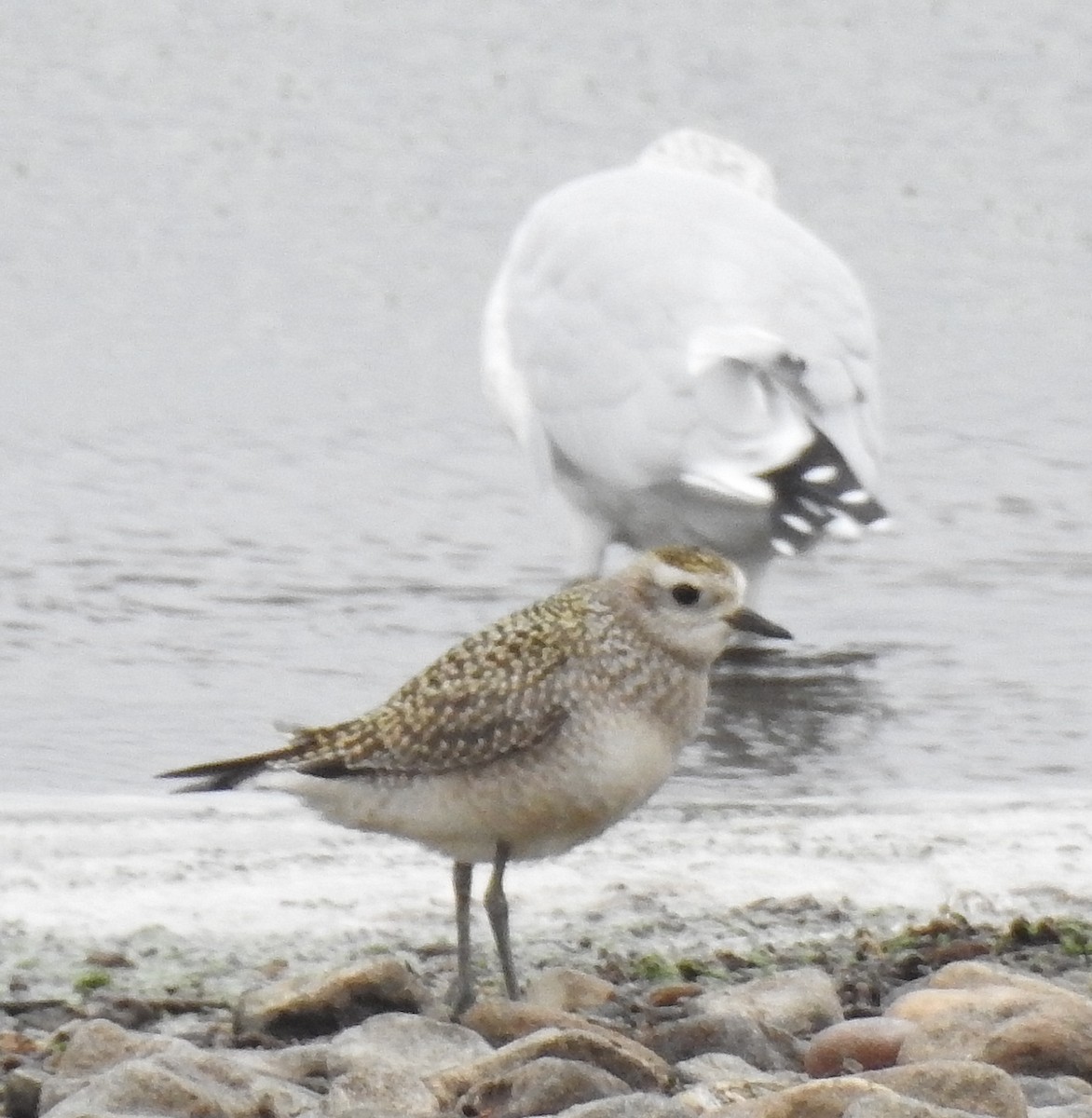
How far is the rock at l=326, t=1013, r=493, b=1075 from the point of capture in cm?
402

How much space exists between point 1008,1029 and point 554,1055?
67 centimetres

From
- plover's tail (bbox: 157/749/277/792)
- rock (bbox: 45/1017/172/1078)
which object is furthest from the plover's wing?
rock (bbox: 45/1017/172/1078)

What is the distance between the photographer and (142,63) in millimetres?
13898

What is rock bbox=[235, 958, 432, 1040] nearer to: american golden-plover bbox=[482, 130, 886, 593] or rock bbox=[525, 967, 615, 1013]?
rock bbox=[525, 967, 615, 1013]

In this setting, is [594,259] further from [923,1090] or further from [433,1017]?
[923,1090]

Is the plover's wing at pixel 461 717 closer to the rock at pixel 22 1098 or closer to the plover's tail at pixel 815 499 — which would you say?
the rock at pixel 22 1098

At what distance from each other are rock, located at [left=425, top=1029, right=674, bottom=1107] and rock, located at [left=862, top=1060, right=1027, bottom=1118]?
326 mm

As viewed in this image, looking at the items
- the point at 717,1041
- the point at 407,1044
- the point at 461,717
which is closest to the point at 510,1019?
the point at 407,1044

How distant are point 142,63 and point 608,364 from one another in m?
6.59

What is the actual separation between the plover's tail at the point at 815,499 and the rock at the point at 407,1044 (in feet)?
11.3

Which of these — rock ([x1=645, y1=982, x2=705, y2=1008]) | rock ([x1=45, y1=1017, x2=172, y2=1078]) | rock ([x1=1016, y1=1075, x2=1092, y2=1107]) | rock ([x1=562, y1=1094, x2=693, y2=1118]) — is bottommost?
rock ([x1=645, y1=982, x2=705, y2=1008])

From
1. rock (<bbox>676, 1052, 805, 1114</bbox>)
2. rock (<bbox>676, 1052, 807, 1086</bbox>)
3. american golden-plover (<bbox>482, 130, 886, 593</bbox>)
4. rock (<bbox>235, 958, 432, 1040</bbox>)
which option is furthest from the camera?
american golden-plover (<bbox>482, 130, 886, 593</bbox>)

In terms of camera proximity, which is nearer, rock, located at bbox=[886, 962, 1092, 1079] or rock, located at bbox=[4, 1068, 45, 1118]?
rock, located at bbox=[4, 1068, 45, 1118]

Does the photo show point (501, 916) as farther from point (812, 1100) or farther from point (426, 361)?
point (426, 361)
